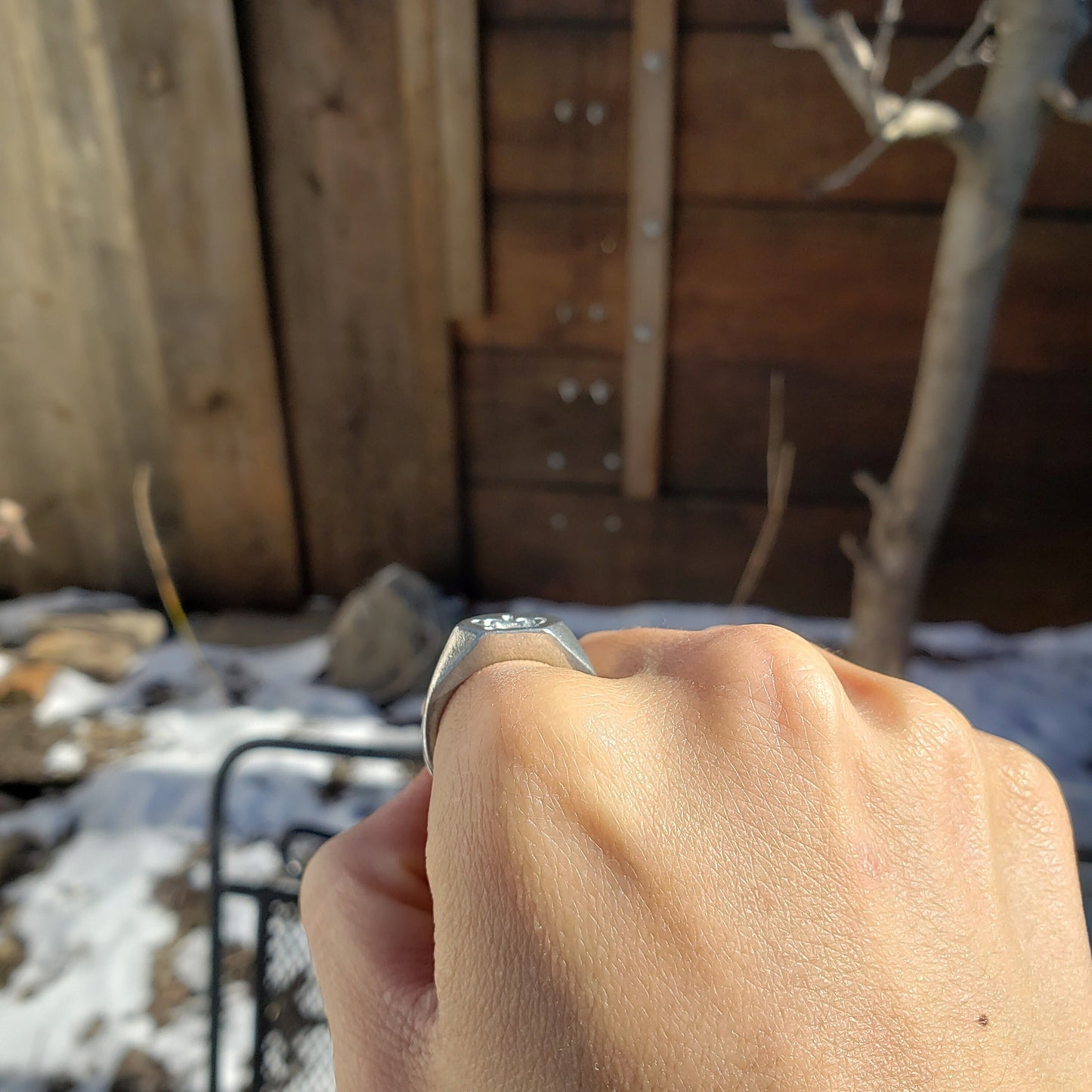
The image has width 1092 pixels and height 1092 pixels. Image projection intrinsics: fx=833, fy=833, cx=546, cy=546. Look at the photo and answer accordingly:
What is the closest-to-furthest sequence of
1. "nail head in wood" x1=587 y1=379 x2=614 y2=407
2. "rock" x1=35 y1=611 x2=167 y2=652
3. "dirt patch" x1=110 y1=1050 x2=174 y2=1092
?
"dirt patch" x1=110 y1=1050 x2=174 y2=1092 → "nail head in wood" x1=587 y1=379 x2=614 y2=407 → "rock" x1=35 y1=611 x2=167 y2=652

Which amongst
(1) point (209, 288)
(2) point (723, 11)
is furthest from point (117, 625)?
(2) point (723, 11)

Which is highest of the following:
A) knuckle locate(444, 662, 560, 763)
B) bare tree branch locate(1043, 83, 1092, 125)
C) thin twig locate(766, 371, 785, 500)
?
bare tree branch locate(1043, 83, 1092, 125)

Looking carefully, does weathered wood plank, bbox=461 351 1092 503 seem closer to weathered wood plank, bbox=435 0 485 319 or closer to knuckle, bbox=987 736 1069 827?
weathered wood plank, bbox=435 0 485 319

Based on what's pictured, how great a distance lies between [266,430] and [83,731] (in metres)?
1.00

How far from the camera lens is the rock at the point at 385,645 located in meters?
2.36

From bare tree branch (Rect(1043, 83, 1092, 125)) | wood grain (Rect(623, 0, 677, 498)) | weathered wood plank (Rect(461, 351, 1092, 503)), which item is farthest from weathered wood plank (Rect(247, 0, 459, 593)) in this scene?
bare tree branch (Rect(1043, 83, 1092, 125))

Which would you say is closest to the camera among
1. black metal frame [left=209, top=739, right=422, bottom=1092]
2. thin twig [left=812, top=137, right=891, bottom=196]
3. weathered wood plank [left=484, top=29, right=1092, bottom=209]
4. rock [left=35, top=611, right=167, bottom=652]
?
black metal frame [left=209, top=739, right=422, bottom=1092]

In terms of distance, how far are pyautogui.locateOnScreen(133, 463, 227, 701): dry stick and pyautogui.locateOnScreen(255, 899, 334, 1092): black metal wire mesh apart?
150cm

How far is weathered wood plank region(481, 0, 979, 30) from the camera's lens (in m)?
1.99

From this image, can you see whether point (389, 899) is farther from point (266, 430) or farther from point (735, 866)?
point (266, 430)

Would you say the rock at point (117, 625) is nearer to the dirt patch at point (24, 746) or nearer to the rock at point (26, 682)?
the rock at point (26, 682)

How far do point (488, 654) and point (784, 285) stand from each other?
2.10 meters

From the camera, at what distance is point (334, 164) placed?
2301 millimetres

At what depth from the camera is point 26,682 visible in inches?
92.8
